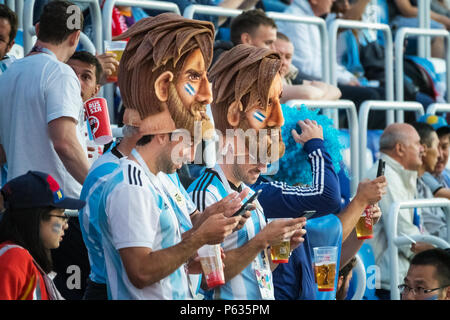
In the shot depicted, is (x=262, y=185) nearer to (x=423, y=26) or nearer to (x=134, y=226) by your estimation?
(x=134, y=226)

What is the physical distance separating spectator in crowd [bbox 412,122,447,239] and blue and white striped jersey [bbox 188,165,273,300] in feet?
9.93

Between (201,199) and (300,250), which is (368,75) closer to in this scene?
(300,250)

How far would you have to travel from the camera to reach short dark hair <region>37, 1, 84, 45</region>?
172 inches

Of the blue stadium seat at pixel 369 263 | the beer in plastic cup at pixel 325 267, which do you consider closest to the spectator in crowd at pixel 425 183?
the blue stadium seat at pixel 369 263

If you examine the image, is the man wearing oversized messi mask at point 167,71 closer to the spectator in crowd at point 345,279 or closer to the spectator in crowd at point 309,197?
the spectator in crowd at point 309,197

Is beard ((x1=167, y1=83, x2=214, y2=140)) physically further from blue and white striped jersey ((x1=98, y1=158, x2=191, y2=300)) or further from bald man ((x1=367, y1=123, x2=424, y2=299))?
bald man ((x1=367, y1=123, x2=424, y2=299))

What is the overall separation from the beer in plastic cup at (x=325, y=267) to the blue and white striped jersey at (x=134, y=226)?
1.10 m

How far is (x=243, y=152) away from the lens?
374 cm

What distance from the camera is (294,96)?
5.78 m

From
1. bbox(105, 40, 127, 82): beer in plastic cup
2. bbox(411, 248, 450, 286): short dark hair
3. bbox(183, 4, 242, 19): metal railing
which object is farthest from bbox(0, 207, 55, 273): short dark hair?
bbox(183, 4, 242, 19): metal railing

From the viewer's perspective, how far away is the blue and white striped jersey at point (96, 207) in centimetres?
309

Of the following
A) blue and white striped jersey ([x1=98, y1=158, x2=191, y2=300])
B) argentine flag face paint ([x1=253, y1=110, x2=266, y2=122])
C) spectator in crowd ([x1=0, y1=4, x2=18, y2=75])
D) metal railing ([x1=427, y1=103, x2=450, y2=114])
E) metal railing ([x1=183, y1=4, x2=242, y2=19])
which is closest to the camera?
blue and white striped jersey ([x1=98, y1=158, x2=191, y2=300])

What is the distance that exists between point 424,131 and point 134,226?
13.5ft

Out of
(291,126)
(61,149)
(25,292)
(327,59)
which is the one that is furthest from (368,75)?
(25,292)
